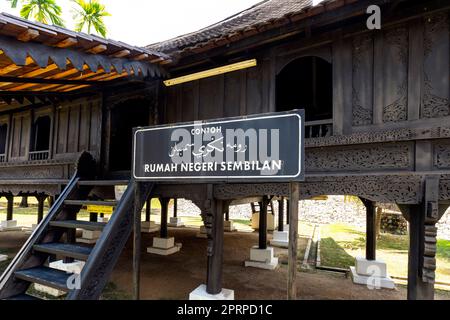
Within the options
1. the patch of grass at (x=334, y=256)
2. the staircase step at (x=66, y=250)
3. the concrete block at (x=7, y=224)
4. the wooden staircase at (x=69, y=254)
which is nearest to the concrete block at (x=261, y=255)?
the patch of grass at (x=334, y=256)

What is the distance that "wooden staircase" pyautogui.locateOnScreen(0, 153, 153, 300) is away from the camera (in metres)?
3.61

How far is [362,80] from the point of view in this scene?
13.3 feet

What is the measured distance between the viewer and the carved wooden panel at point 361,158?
3658 millimetres

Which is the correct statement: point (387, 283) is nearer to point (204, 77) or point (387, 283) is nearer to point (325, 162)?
point (325, 162)

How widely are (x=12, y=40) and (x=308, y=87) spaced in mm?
7676

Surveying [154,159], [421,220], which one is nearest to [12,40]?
[154,159]

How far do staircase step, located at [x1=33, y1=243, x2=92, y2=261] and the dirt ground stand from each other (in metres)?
2.62

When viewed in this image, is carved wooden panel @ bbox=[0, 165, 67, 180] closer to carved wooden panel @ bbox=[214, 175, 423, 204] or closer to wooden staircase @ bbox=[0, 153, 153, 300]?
wooden staircase @ bbox=[0, 153, 153, 300]

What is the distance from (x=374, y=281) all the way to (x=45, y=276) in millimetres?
7646

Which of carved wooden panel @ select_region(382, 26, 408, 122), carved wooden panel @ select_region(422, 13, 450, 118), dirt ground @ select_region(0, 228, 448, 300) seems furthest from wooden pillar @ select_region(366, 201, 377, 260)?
carved wooden panel @ select_region(422, 13, 450, 118)

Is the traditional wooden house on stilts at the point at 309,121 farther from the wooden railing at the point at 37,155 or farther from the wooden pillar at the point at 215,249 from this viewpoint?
the wooden railing at the point at 37,155

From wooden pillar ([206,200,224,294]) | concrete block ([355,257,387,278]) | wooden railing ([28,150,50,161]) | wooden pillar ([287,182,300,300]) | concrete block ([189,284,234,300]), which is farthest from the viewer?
wooden railing ([28,150,50,161])

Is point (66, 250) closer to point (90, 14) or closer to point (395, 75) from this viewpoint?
point (395, 75)
